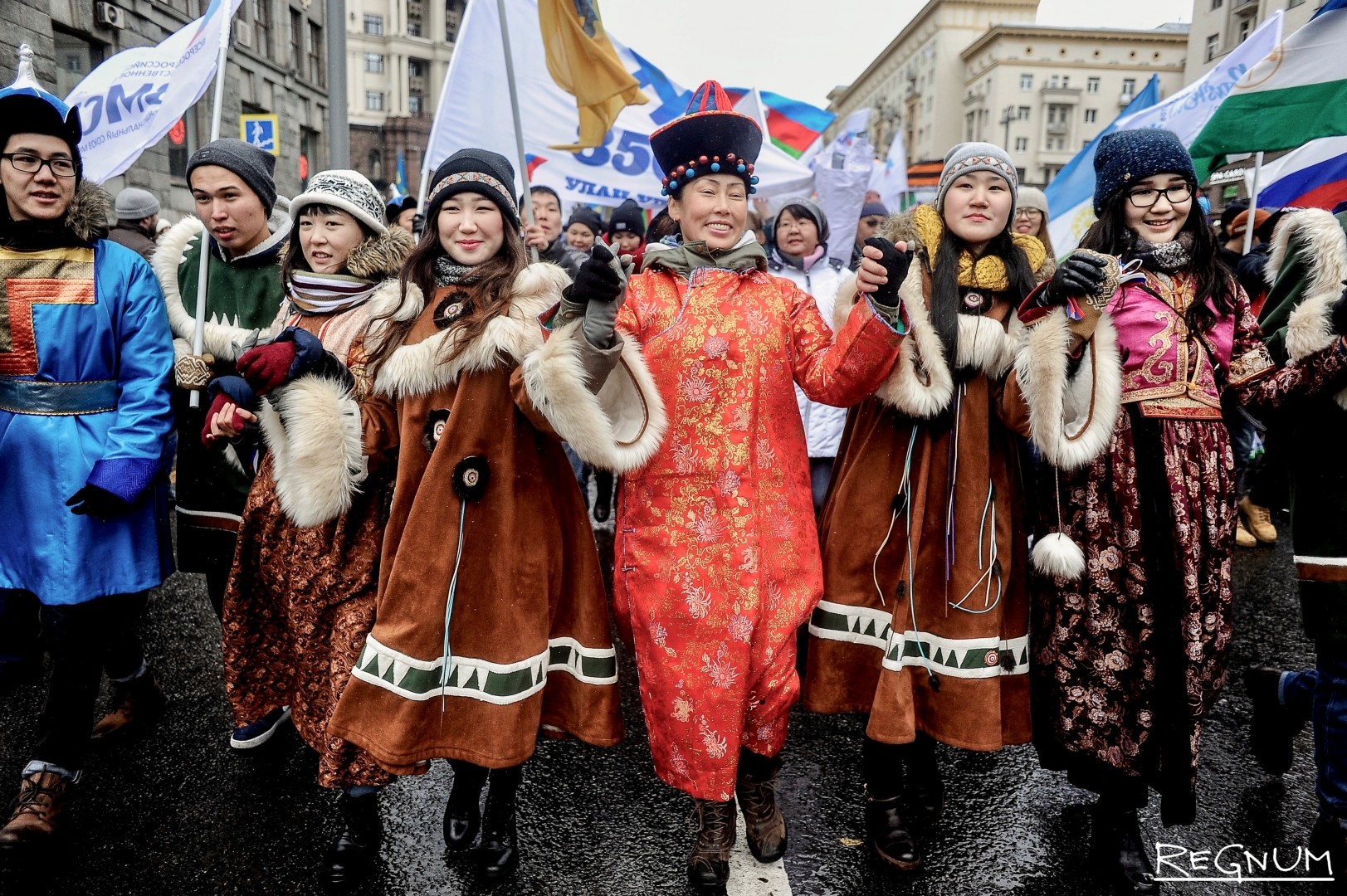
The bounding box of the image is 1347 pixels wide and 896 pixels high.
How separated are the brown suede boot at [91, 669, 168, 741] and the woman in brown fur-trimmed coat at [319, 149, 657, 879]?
1.55 m

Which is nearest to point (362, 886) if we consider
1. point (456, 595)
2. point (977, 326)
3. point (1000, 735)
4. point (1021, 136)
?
point (456, 595)

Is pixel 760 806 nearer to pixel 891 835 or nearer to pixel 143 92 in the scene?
pixel 891 835

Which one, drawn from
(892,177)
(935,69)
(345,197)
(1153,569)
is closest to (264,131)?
(345,197)

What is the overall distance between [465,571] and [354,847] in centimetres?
90

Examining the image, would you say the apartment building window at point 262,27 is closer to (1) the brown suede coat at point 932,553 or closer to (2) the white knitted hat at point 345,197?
(2) the white knitted hat at point 345,197

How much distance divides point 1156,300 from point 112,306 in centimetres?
334

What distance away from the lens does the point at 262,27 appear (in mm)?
21000

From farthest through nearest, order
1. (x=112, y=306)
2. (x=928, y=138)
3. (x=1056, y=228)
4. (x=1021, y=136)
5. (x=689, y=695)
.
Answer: (x=928, y=138) → (x=1021, y=136) → (x=1056, y=228) → (x=112, y=306) → (x=689, y=695)

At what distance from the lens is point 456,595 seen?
2.49m

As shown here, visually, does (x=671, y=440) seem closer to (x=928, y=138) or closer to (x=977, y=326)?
(x=977, y=326)

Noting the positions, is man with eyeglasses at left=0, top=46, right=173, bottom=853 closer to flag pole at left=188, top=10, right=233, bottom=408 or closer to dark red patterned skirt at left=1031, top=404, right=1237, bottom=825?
flag pole at left=188, top=10, right=233, bottom=408

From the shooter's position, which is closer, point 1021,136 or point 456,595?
point 456,595

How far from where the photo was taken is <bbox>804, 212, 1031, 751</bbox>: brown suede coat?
8.44 feet

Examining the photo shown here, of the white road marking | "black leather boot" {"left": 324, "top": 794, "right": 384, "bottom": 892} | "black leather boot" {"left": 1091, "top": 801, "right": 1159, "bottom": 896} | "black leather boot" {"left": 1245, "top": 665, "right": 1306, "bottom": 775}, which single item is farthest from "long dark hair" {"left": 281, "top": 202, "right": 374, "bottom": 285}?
"black leather boot" {"left": 1245, "top": 665, "right": 1306, "bottom": 775}
